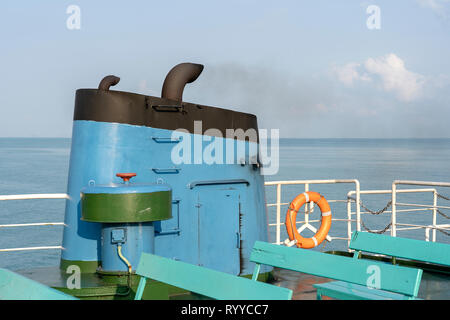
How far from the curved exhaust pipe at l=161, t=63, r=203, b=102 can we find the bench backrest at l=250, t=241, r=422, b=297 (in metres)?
2.02

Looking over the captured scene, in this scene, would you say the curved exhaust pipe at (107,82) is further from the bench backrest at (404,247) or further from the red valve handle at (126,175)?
the bench backrest at (404,247)

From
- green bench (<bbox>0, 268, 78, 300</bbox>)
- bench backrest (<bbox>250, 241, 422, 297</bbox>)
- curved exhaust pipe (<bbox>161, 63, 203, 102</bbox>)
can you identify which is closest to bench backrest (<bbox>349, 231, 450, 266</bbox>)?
bench backrest (<bbox>250, 241, 422, 297</bbox>)

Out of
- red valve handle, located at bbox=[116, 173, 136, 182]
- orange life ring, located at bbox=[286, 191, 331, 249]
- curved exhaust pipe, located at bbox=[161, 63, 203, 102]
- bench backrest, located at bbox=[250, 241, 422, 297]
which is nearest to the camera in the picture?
bench backrest, located at bbox=[250, 241, 422, 297]

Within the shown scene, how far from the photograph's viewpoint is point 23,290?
3561 mm

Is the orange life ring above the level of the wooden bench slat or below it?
above

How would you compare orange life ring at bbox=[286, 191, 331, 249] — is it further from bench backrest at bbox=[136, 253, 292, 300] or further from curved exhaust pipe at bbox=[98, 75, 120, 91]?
bench backrest at bbox=[136, 253, 292, 300]

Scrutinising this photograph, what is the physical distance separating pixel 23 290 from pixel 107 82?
9.31 feet

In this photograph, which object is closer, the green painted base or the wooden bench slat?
the wooden bench slat

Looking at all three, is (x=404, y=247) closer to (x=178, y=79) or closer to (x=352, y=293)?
(x=352, y=293)

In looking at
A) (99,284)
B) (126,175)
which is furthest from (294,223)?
(99,284)

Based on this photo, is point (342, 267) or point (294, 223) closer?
point (342, 267)

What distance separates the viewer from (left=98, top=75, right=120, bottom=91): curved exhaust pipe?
587 cm

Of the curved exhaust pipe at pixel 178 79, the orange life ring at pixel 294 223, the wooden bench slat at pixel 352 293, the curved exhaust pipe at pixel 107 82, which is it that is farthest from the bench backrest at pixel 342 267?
the orange life ring at pixel 294 223
